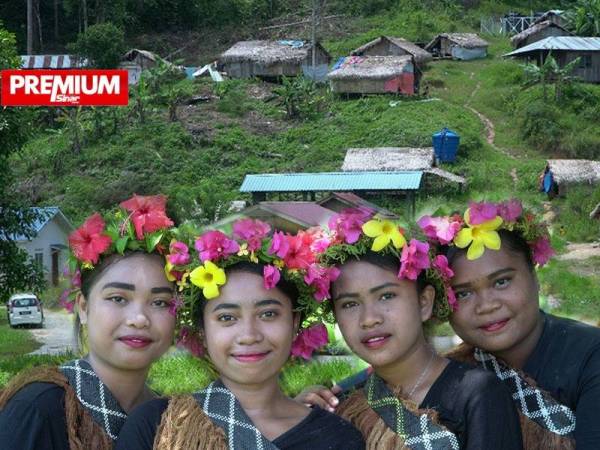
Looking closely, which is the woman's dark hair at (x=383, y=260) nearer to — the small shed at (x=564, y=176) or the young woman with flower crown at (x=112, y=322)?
the young woman with flower crown at (x=112, y=322)

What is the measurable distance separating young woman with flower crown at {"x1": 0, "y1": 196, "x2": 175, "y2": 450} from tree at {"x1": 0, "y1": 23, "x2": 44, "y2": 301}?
12808 millimetres

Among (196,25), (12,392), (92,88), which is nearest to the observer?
(12,392)

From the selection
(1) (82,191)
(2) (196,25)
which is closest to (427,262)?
(1) (82,191)

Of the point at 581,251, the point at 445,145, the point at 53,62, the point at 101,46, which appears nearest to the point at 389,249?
the point at 581,251

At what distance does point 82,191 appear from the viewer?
35.2m

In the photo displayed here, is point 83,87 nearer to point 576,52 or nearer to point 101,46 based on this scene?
point 101,46

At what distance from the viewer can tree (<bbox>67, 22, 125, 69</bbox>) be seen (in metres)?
46.4

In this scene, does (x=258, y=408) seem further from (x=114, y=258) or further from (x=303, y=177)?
(x=303, y=177)

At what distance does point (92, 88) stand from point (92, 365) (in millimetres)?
42530

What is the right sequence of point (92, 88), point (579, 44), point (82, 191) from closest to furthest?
point (82, 191)
point (579, 44)
point (92, 88)

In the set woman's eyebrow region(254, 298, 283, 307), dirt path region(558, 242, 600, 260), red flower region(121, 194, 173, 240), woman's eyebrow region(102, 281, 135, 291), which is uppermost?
red flower region(121, 194, 173, 240)

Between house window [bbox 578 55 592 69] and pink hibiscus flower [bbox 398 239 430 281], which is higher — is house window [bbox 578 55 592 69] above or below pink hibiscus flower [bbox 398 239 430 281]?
above

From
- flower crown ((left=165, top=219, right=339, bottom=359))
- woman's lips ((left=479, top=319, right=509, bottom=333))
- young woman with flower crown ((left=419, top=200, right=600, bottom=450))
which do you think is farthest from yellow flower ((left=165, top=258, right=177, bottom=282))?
woman's lips ((left=479, top=319, right=509, bottom=333))

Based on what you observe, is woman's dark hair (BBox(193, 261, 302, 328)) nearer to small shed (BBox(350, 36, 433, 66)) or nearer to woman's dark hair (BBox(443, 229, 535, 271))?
woman's dark hair (BBox(443, 229, 535, 271))
